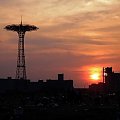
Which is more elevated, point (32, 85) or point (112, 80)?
point (112, 80)

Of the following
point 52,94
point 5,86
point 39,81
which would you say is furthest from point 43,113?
point 39,81

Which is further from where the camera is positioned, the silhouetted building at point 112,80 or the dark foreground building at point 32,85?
the silhouetted building at point 112,80

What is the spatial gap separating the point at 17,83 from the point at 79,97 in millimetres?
Answer: 54606

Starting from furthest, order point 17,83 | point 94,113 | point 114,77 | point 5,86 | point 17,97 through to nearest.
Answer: point 114,77 → point 5,86 → point 17,83 → point 17,97 → point 94,113

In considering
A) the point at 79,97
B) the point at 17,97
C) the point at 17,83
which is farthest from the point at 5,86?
the point at 79,97

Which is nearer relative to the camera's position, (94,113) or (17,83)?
(94,113)

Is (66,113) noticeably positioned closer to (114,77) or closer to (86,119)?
(86,119)

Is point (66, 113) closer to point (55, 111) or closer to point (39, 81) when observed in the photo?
point (55, 111)

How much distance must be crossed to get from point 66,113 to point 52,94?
7332 cm

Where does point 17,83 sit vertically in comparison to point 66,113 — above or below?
above

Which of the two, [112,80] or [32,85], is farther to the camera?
[112,80]

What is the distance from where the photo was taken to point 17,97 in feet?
418

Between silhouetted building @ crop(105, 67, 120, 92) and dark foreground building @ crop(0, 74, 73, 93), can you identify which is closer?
dark foreground building @ crop(0, 74, 73, 93)

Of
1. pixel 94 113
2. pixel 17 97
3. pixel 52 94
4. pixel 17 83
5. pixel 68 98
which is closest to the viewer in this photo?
pixel 94 113
